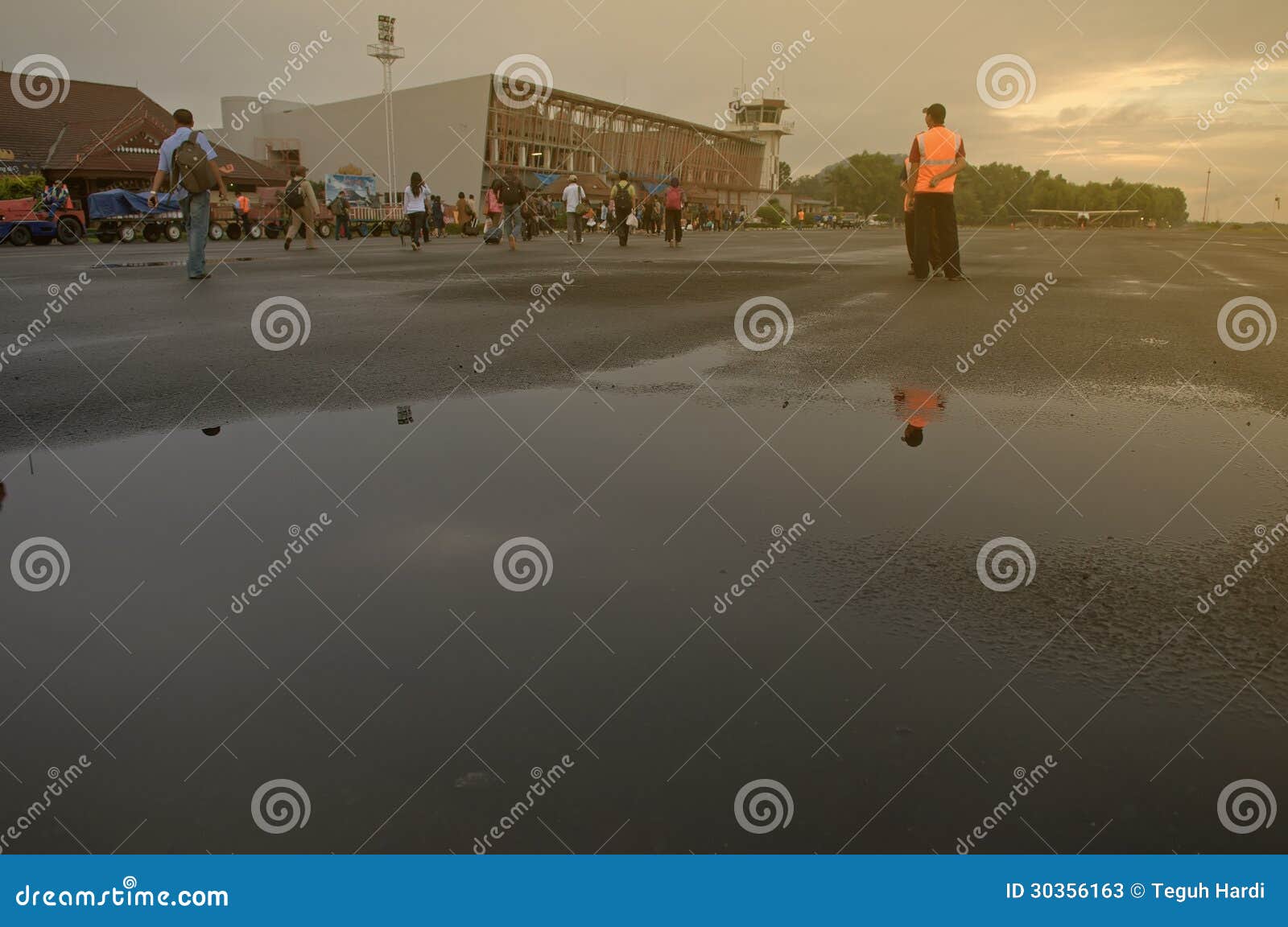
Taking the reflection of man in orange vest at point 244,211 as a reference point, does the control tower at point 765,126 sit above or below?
above

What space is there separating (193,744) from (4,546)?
1682 mm

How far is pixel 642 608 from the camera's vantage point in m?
2.84

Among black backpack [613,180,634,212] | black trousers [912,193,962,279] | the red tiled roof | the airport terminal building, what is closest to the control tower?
the airport terminal building

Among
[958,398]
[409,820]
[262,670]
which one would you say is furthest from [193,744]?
[958,398]

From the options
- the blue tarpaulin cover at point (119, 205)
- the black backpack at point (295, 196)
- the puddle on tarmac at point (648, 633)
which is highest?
the black backpack at point (295, 196)

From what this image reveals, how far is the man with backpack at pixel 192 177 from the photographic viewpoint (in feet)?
41.7

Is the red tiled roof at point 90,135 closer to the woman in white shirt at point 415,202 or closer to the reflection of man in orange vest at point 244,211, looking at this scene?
the reflection of man in orange vest at point 244,211

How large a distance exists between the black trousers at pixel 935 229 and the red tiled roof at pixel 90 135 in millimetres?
33060

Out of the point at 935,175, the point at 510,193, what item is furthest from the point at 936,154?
the point at 510,193

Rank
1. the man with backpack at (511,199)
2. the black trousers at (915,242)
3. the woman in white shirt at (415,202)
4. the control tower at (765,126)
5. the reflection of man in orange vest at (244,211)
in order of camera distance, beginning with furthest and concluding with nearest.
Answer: the control tower at (765,126), the reflection of man in orange vest at (244,211), the woman in white shirt at (415,202), the man with backpack at (511,199), the black trousers at (915,242)

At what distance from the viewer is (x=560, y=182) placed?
79125 mm

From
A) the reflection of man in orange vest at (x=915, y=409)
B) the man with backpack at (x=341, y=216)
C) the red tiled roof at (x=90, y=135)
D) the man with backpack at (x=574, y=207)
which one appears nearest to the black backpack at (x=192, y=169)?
the reflection of man in orange vest at (x=915, y=409)

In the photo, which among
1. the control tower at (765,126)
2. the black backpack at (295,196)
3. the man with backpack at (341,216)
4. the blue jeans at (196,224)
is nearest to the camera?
the blue jeans at (196,224)

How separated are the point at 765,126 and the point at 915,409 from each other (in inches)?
4860
